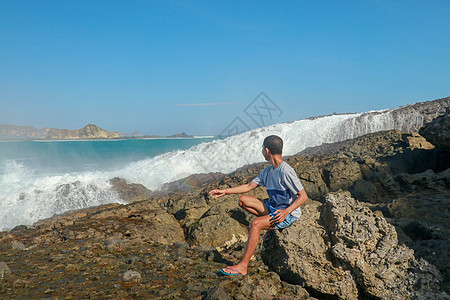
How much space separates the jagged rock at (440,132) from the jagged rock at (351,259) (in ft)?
23.3

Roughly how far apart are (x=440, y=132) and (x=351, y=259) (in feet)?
25.1

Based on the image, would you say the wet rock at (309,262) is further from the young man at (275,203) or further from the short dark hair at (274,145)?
the short dark hair at (274,145)

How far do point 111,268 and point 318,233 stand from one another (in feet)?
8.63

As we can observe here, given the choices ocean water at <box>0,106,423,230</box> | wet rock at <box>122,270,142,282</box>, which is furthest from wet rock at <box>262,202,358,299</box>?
ocean water at <box>0,106,423,230</box>

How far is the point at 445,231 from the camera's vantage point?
4250 millimetres

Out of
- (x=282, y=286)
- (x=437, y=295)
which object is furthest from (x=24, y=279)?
(x=437, y=295)

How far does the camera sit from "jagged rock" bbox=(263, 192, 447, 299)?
10.1 feet

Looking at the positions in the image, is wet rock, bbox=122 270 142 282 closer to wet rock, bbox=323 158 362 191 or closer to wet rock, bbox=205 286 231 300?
wet rock, bbox=205 286 231 300

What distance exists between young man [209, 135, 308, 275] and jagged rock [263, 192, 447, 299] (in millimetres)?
193

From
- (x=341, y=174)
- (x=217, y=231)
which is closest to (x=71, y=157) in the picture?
(x=341, y=174)

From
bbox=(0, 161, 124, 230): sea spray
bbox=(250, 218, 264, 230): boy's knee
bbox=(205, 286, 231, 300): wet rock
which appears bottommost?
bbox=(0, 161, 124, 230): sea spray

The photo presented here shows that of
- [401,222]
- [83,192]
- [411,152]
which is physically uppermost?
[411,152]

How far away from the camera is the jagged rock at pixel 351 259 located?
10.1 feet

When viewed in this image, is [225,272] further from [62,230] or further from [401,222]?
[62,230]
